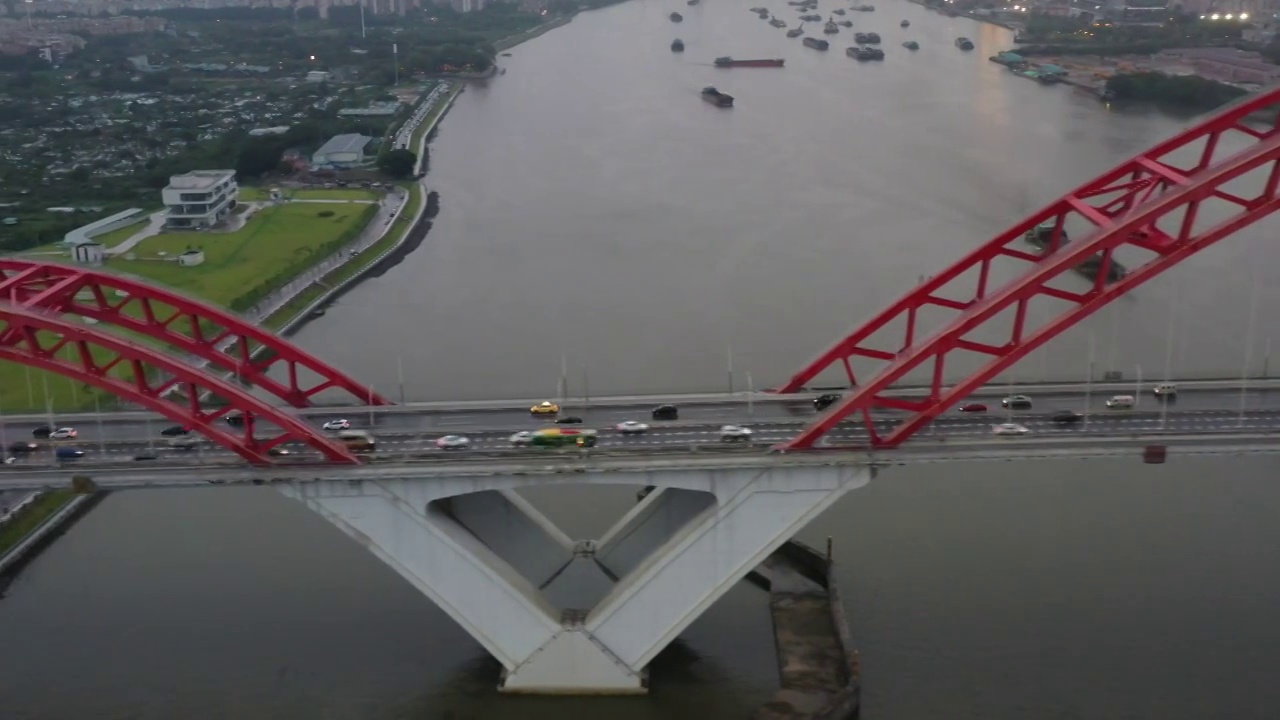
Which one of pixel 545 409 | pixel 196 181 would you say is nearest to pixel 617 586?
pixel 545 409

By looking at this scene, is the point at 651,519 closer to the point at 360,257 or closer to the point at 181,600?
the point at 181,600

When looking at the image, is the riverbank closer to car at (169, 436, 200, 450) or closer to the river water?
the river water

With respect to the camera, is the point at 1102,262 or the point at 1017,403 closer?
the point at 1102,262

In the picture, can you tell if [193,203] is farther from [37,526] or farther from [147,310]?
[147,310]

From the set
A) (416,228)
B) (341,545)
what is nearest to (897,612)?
(341,545)

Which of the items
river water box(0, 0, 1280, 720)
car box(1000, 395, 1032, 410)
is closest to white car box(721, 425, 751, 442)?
river water box(0, 0, 1280, 720)

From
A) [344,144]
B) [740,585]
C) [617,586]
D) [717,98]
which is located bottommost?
[740,585]
